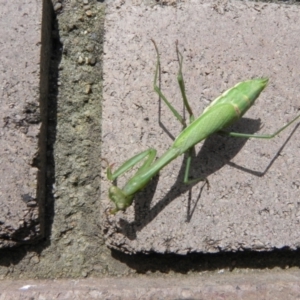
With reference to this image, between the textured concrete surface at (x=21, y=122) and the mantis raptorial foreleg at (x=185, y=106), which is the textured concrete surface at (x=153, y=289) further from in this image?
the mantis raptorial foreleg at (x=185, y=106)

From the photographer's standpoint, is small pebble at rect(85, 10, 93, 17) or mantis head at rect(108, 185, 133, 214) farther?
small pebble at rect(85, 10, 93, 17)

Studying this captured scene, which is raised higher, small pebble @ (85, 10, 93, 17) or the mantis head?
small pebble @ (85, 10, 93, 17)

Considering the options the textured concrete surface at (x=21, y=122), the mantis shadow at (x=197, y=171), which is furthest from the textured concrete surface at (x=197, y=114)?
the textured concrete surface at (x=21, y=122)

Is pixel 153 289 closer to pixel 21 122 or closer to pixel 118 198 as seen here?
pixel 118 198

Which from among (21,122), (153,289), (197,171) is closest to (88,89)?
(21,122)

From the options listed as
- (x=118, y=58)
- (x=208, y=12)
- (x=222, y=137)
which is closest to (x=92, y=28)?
(x=118, y=58)

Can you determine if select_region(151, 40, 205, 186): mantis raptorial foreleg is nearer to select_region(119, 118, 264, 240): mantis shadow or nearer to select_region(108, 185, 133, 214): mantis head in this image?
select_region(119, 118, 264, 240): mantis shadow

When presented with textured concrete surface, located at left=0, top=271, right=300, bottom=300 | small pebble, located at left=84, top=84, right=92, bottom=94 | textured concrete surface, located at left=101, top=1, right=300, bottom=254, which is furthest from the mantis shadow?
small pebble, located at left=84, top=84, right=92, bottom=94
